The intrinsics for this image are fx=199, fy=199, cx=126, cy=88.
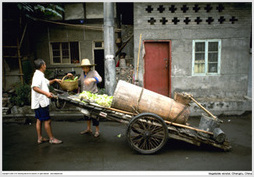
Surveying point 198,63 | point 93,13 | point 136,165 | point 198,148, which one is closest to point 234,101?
point 198,63

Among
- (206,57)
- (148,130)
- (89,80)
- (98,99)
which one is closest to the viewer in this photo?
(148,130)

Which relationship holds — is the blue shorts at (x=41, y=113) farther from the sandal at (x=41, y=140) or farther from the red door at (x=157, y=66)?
the red door at (x=157, y=66)

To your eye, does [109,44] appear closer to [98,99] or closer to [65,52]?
[98,99]

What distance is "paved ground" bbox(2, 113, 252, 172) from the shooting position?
12.5 ft

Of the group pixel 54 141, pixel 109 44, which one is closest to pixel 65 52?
pixel 109 44

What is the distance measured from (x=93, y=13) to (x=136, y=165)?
9.10m

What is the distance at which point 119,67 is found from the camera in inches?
316

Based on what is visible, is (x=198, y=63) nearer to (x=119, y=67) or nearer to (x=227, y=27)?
(x=227, y=27)

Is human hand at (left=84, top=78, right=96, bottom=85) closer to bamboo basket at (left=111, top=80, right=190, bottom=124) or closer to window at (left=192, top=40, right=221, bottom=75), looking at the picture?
bamboo basket at (left=111, top=80, right=190, bottom=124)

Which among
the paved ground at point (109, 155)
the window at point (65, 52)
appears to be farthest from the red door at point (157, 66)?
the window at point (65, 52)

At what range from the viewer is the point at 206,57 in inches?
304

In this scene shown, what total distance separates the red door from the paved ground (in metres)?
2.97

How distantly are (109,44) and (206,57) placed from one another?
380 centimetres

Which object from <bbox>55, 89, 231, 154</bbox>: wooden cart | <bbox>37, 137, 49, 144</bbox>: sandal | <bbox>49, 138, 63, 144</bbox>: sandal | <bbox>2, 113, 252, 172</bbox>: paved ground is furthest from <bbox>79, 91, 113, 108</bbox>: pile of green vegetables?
<bbox>37, 137, 49, 144</bbox>: sandal
